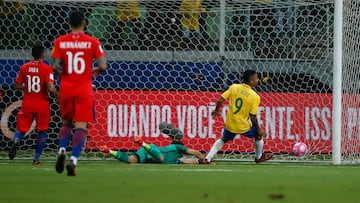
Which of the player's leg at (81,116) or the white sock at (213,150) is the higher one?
the player's leg at (81,116)

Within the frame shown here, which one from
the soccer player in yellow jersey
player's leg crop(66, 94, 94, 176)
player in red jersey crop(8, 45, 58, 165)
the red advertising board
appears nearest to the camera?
player's leg crop(66, 94, 94, 176)

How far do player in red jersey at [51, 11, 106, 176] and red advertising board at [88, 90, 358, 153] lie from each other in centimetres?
629

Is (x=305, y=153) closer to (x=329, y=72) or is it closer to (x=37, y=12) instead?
(x=329, y=72)

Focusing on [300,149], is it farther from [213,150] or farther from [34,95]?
[34,95]

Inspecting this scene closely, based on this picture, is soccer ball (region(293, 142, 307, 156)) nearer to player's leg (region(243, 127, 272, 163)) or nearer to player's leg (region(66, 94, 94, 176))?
player's leg (region(243, 127, 272, 163))

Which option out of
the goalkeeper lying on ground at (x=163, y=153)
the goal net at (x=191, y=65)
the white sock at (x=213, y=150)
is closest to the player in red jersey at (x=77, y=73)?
the goalkeeper lying on ground at (x=163, y=153)

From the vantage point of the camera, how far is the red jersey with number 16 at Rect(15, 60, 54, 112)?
14.4 metres

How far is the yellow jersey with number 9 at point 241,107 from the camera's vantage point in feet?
49.9

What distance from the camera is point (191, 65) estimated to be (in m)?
17.3

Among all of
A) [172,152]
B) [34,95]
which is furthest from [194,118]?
[34,95]

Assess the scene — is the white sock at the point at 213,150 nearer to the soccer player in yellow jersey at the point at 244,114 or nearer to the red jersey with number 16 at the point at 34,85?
the soccer player in yellow jersey at the point at 244,114

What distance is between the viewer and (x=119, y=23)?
17844 millimetres

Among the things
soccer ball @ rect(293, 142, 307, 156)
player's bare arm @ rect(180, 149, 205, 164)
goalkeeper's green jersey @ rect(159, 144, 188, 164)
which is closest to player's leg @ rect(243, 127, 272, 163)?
player's bare arm @ rect(180, 149, 205, 164)

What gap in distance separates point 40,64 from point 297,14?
17.4 ft
